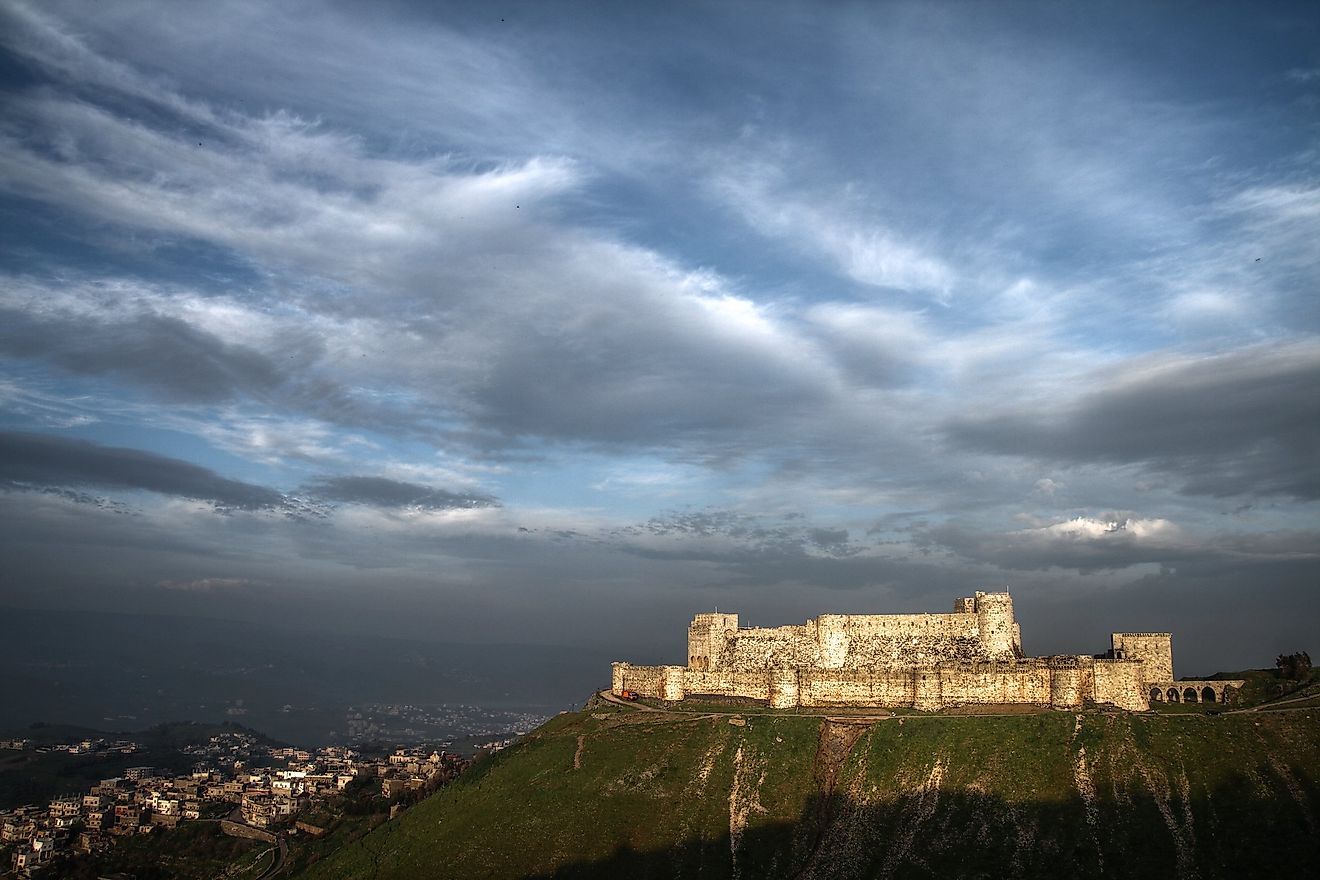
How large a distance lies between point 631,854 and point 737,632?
123 ft

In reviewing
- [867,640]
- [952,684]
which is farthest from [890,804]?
[867,640]

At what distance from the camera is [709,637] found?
10588 cm

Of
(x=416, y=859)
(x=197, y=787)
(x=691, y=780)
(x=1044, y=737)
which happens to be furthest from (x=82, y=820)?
(x=1044, y=737)

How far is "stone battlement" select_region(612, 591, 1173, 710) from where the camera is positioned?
85062mm

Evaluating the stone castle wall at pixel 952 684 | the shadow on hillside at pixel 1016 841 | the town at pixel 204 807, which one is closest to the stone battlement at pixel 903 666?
the stone castle wall at pixel 952 684

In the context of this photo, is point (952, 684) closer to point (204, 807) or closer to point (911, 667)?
point (911, 667)

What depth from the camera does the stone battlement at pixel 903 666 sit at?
8506cm

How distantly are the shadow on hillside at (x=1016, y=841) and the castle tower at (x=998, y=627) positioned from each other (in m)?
24.2

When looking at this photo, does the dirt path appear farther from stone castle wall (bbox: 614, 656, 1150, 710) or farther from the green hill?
stone castle wall (bbox: 614, 656, 1150, 710)

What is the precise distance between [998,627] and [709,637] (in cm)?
2940

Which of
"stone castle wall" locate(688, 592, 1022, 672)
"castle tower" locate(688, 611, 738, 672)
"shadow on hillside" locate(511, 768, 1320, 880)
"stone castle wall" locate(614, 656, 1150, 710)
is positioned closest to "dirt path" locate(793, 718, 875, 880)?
"shadow on hillside" locate(511, 768, 1320, 880)

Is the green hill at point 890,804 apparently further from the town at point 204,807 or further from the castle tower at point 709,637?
the town at point 204,807

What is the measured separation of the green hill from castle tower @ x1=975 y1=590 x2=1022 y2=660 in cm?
1321

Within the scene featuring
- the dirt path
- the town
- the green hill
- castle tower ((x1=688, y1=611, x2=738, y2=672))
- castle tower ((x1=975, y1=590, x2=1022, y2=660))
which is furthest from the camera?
the town
